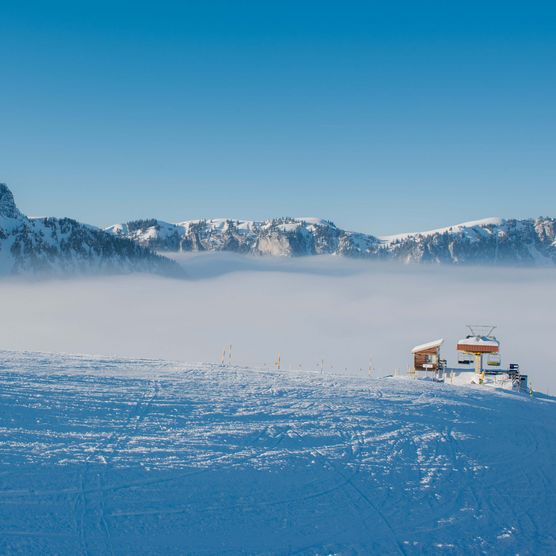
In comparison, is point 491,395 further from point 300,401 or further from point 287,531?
point 287,531

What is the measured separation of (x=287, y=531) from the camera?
9.10m

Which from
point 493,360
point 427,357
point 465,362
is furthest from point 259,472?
point 465,362

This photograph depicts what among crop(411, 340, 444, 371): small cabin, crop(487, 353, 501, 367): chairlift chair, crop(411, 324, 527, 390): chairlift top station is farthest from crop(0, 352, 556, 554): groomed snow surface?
crop(487, 353, 501, 367): chairlift chair

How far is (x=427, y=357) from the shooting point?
147 feet

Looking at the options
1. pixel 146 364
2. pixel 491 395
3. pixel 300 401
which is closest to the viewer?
pixel 300 401

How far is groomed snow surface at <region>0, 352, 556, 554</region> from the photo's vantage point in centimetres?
876

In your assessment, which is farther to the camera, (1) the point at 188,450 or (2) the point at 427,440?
(2) the point at 427,440

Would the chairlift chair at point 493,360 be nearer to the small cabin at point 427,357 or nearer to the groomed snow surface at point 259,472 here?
the small cabin at point 427,357

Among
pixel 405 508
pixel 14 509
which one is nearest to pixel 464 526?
pixel 405 508

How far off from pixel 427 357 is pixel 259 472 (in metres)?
36.0

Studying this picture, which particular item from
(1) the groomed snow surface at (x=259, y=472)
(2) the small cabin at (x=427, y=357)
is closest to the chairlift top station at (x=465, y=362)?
(2) the small cabin at (x=427, y=357)

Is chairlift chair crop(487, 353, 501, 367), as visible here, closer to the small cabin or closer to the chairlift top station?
the chairlift top station

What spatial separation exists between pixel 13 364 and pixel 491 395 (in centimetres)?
1957

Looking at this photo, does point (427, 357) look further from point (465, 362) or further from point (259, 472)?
point (259, 472)
